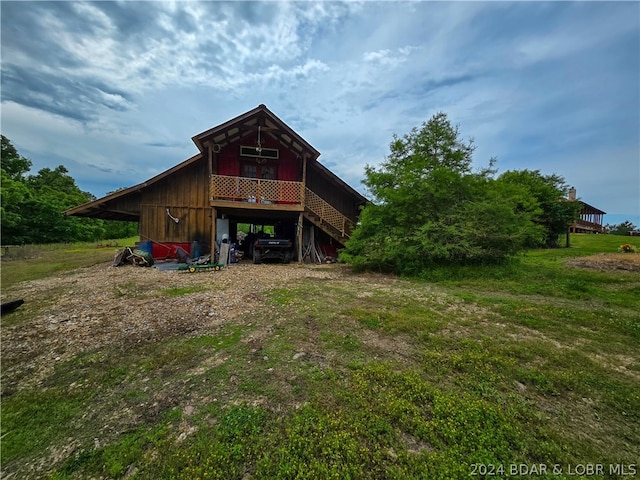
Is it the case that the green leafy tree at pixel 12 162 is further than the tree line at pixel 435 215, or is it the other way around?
the green leafy tree at pixel 12 162

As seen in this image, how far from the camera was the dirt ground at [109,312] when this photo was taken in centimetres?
369

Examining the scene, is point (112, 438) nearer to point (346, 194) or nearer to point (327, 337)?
point (327, 337)

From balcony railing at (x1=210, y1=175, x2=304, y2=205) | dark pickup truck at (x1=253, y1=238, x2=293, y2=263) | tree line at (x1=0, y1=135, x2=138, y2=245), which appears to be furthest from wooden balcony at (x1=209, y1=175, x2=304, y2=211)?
tree line at (x1=0, y1=135, x2=138, y2=245)

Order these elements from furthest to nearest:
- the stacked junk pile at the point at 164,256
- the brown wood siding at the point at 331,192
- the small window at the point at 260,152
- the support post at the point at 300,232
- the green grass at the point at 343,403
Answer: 1. the brown wood siding at the point at 331,192
2. the small window at the point at 260,152
3. the support post at the point at 300,232
4. the stacked junk pile at the point at 164,256
5. the green grass at the point at 343,403

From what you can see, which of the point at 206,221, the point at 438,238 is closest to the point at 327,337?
the point at 438,238

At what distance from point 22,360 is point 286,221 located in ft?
42.1

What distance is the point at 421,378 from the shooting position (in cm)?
298

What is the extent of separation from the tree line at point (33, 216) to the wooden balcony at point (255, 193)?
22867 millimetres

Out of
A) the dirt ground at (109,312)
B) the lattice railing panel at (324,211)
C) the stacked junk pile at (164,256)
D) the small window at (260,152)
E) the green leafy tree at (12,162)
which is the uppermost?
the green leafy tree at (12,162)

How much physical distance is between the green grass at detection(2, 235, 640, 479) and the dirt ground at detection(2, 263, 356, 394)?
0.44 m

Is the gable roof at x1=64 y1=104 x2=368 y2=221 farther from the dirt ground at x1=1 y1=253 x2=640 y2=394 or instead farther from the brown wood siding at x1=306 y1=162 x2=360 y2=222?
the dirt ground at x1=1 y1=253 x2=640 y2=394

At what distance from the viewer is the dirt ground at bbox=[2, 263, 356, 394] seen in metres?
3.69

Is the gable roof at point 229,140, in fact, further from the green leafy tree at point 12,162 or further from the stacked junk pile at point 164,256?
the green leafy tree at point 12,162

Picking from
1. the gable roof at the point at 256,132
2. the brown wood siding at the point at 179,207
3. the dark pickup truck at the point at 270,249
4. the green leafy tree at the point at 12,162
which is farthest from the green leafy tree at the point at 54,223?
the dark pickup truck at the point at 270,249
